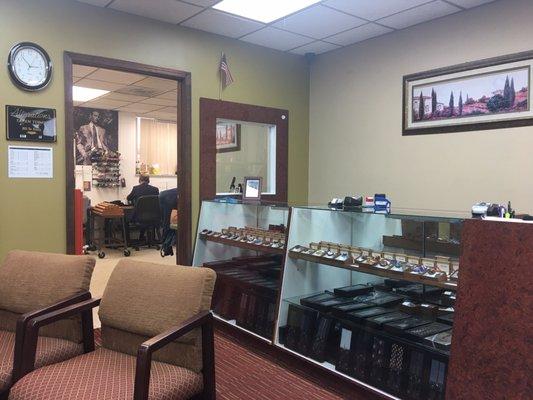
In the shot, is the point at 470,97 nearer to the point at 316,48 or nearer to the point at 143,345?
the point at 316,48

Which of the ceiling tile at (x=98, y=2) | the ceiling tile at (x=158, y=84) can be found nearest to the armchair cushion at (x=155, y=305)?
the ceiling tile at (x=98, y=2)

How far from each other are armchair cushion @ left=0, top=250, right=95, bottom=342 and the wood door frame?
1209 millimetres

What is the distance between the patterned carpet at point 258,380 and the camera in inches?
98.1

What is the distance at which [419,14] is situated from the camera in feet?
12.6

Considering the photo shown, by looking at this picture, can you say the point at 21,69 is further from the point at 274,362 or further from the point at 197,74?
the point at 274,362

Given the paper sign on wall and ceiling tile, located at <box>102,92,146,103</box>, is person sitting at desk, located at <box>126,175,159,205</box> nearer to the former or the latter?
ceiling tile, located at <box>102,92,146,103</box>

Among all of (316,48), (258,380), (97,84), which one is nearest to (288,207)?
(258,380)

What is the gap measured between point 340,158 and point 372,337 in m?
2.74

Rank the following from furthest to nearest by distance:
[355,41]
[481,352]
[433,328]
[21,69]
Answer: [355,41]
[21,69]
[433,328]
[481,352]

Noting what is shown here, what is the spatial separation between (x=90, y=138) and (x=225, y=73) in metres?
5.19

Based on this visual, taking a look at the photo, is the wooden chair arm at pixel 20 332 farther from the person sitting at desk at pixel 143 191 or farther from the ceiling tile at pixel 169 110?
the ceiling tile at pixel 169 110

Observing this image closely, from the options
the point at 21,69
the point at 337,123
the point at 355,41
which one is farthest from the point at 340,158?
the point at 21,69

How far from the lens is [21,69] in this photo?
3.35m

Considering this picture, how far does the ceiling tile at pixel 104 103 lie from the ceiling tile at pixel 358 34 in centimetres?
456
